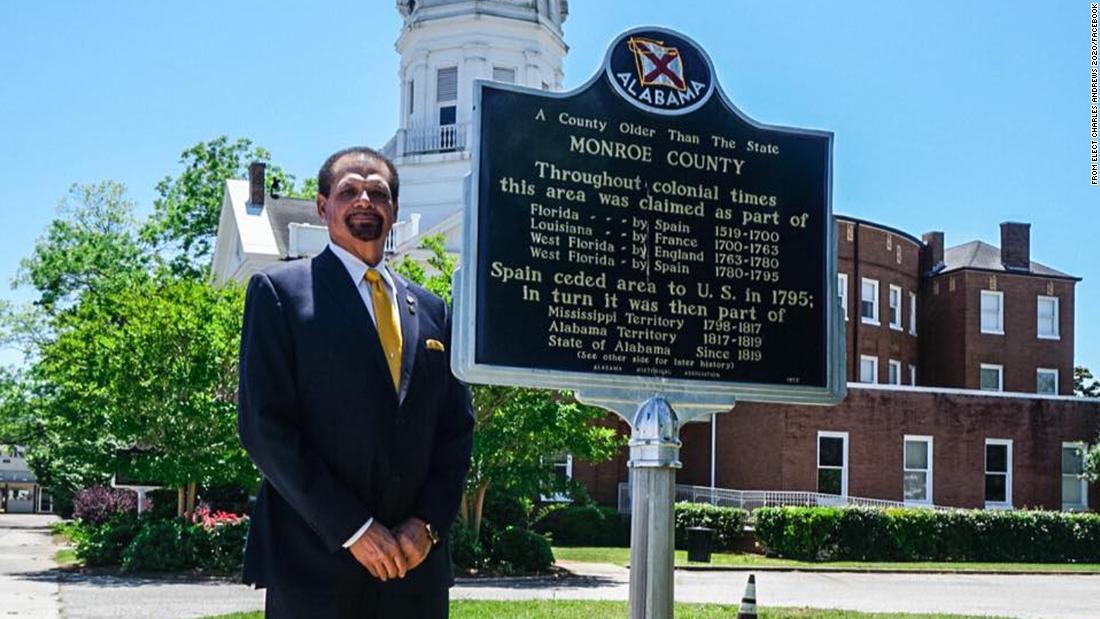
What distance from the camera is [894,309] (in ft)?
147

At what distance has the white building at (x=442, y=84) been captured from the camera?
43625 millimetres

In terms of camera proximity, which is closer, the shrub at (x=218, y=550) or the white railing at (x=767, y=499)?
the shrub at (x=218, y=550)

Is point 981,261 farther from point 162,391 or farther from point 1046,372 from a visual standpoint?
point 162,391

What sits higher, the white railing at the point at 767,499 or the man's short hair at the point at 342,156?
the man's short hair at the point at 342,156

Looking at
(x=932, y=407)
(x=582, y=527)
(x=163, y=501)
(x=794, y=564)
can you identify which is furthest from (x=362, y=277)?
(x=932, y=407)

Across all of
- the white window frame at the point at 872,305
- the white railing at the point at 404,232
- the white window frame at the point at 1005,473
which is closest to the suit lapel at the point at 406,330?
the white railing at the point at 404,232

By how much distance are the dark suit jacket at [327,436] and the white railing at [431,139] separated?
1541 inches

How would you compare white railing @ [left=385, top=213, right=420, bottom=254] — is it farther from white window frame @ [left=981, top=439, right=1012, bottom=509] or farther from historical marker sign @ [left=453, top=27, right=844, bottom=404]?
historical marker sign @ [left=453, top=27, right=844, bottom=404]

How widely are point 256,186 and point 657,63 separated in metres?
38.5

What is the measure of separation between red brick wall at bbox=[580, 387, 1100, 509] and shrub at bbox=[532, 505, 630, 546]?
9.86 ft

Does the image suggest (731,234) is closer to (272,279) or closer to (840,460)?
(272,279)

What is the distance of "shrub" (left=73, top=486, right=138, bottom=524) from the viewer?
32.9 metres

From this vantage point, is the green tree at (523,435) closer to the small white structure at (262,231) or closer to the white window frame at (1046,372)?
the small white structure at (262,231)

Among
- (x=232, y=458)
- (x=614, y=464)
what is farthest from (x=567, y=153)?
(x=614, y=464)
